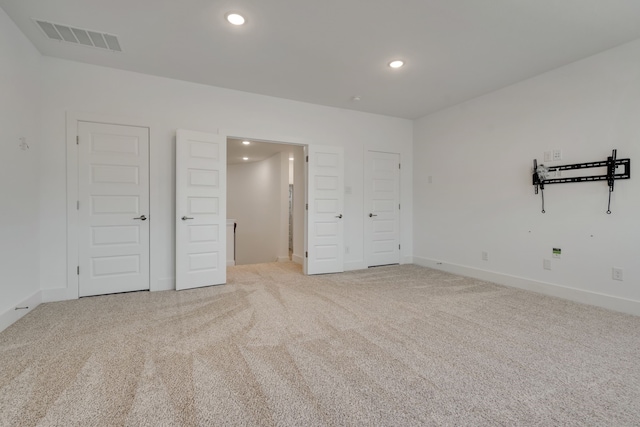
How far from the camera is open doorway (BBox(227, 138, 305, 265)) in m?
5.70

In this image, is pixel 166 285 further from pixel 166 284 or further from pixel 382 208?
pixel 382 208

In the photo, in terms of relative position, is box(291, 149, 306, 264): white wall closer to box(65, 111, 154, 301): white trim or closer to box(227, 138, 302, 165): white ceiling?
box(227, 138, 302, 165): white ceiling

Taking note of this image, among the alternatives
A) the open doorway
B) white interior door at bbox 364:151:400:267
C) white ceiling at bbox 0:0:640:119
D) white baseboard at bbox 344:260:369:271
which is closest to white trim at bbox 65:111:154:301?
white ceiling at bbox 0:0:640:119

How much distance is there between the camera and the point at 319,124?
4.69 metres

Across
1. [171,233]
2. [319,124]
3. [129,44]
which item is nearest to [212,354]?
[171,233]

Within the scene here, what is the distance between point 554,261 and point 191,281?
455 cm

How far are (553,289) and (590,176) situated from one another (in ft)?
4.53

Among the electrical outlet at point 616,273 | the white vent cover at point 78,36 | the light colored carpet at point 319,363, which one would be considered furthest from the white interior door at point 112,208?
the electrical outlet at point 616,273

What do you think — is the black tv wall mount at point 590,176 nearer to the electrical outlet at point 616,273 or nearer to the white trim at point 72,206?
the electrical outlet at point 616,273

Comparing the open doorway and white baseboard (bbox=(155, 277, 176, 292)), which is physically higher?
the open doorway

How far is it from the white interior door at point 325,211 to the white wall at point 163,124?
23 cm

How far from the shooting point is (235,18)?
2.55m

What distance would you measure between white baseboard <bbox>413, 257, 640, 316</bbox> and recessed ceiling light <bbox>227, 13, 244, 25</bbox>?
442 cm

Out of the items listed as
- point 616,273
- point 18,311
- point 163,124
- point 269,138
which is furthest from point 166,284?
point 616,273
